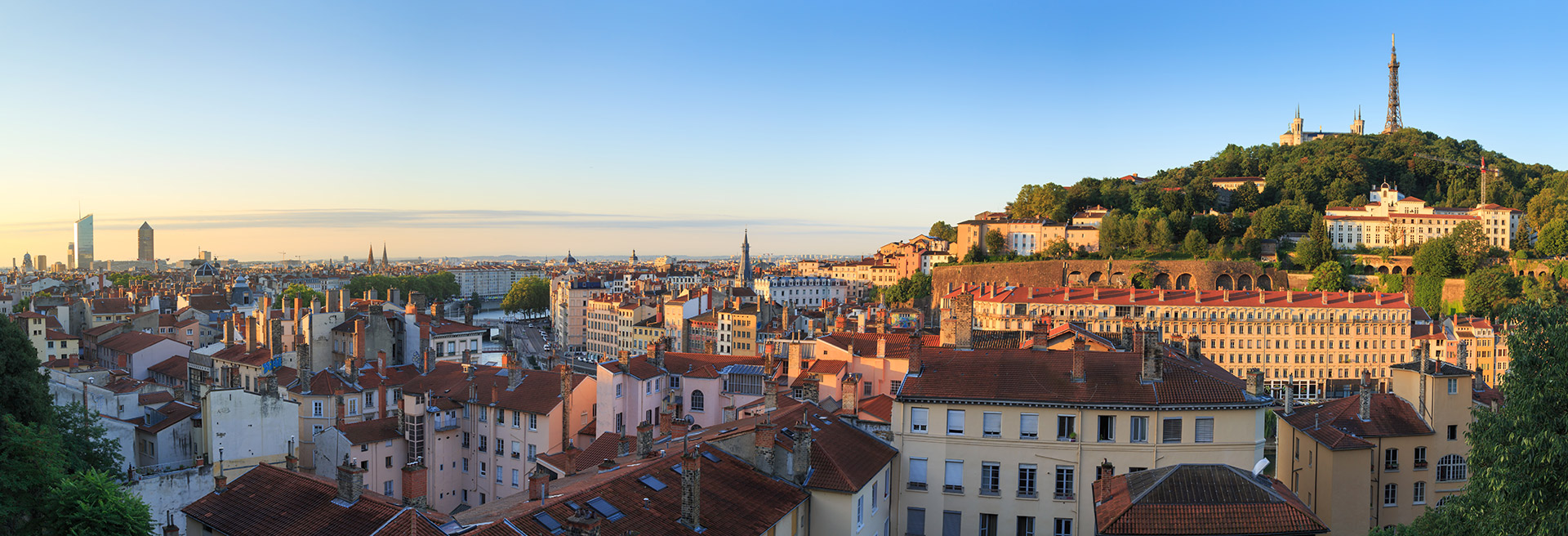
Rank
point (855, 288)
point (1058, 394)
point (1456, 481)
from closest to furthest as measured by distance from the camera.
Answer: point (1058, 394) → point (1456, 481) → point (855, 288)

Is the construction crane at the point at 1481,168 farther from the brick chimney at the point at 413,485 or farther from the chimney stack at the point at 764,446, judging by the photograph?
the brick chimney at the point at 413,485

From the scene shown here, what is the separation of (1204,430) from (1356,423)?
7.23 metres

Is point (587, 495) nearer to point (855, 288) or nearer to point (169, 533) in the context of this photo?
point (169, 533)

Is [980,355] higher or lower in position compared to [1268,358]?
higher

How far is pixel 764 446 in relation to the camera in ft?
52.9

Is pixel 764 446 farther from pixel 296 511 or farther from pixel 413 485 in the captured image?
pixel 296 511

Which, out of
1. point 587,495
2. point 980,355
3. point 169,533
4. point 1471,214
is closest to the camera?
point 587,495

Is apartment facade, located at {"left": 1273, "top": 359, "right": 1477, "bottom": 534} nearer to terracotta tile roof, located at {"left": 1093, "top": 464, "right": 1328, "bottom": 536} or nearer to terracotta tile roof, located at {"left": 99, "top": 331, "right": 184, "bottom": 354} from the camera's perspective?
terracotta tile roof, located at {"left": 1093, "top": 464, "right": 1328, "bottom": 536}

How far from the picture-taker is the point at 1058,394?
19.1m

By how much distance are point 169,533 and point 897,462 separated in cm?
1234

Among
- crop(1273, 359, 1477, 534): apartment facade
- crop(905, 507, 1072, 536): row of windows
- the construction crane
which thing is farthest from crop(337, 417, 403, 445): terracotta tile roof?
the construction crane

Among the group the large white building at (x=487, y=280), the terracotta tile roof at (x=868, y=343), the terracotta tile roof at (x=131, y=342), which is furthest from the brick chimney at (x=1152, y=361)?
the large white building at (x=487, y=280)

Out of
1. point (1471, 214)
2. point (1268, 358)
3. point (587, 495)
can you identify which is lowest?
point (1268, 358)

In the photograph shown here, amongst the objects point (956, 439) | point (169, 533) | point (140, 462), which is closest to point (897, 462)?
point (956, 439)
